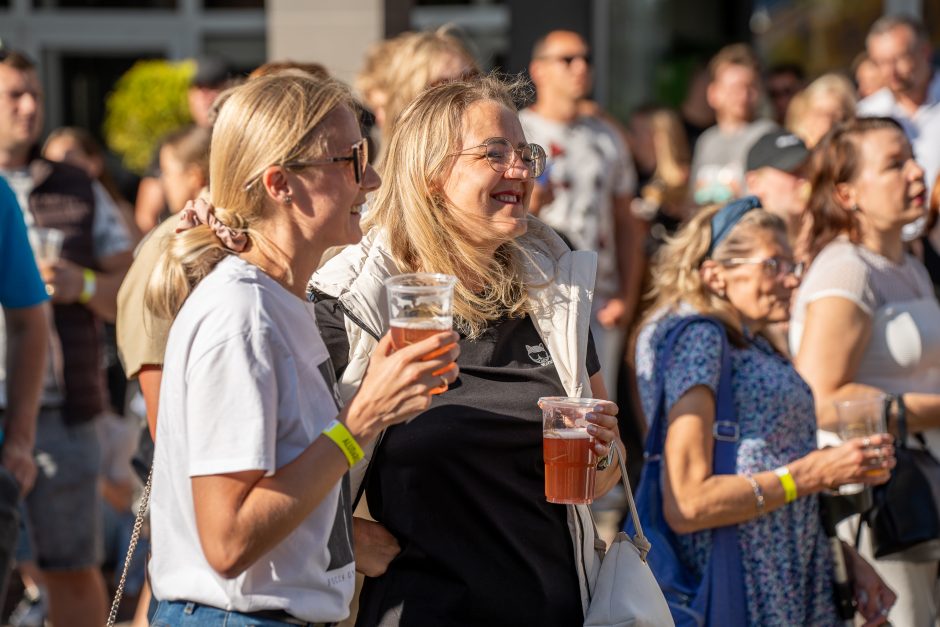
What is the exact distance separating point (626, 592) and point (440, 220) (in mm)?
946

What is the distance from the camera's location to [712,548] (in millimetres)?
3461

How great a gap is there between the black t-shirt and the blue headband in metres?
1.12

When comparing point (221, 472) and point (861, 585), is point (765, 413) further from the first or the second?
point (221, 472)

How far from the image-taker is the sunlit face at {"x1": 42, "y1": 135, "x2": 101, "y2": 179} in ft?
25.6

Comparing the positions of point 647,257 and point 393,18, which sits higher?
point 393,18

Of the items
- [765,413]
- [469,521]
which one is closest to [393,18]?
[765,413]

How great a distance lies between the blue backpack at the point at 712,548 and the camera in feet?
11.1

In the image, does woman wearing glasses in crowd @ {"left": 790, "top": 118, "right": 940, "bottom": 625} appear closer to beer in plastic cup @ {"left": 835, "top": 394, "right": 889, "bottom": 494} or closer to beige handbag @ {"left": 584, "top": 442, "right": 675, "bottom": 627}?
beer in plastic cup @ {"left": 835, "top": 394, "right": 889, "bottom": 494}

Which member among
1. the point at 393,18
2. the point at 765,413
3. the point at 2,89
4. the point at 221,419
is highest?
the point at 393,18

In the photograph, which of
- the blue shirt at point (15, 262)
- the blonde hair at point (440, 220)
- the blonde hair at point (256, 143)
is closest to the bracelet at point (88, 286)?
the blue shirt at point (15, 262)

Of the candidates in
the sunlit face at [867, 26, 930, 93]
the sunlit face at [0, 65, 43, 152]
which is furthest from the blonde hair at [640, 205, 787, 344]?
the sunlit face at [867, 26, 930, 93]

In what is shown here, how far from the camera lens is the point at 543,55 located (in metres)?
6.91

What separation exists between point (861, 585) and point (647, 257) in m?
3.84

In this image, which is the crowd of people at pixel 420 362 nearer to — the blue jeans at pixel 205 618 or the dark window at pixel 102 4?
the blue jeans at pixel 205 618
